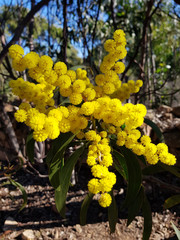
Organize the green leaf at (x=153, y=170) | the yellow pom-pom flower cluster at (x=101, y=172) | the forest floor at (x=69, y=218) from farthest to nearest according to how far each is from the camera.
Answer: the forest floor at (x=69, y=218), the green leaf at (x=153, y=170), the yellow pom-pom flower cluster at (x=101, y=172)

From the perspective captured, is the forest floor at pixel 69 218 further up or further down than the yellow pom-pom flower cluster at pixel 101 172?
further down

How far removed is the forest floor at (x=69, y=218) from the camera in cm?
123

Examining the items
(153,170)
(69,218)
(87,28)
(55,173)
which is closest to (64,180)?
(55,173)

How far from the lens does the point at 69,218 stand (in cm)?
137

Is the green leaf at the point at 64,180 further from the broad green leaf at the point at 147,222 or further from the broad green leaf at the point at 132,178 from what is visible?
the broad green leaf at the point at 147,222

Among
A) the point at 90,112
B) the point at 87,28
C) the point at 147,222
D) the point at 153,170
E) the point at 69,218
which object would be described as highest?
the point at 87,28

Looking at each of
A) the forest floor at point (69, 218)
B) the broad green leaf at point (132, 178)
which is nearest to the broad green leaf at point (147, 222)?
the broad green leaf at point (132, 178)

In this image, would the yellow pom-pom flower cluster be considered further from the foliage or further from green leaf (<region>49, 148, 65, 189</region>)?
green leaf (<region>49, 148, 65, 189</region>)

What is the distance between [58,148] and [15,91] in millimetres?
318

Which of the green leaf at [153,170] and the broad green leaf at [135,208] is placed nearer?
the broad green leaf at [135,208]

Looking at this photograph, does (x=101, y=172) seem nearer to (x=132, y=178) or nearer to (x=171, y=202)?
(x=132, y=178)

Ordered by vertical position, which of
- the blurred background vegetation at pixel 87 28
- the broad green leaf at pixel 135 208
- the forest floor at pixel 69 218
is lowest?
the forest floor at pixel 69 218

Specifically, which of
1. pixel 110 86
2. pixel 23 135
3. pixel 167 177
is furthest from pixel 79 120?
pixel 23 135

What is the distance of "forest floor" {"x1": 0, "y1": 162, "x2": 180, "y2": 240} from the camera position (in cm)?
123
